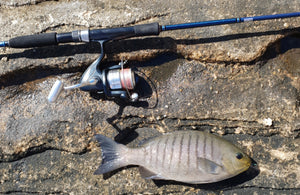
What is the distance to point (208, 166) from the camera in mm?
2477

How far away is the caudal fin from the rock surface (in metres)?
0.13

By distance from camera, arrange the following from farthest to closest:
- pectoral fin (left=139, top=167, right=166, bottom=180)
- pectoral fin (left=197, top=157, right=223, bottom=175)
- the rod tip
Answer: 1. the rod tip
2. pectoral fin (left=139, top=167, right=166, bottom=180)
3. pectoral fin (left=197, top=157, right=223, bottom=175)

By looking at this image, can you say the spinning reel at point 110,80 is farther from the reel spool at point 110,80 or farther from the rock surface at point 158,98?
the rock surface at point 158,98

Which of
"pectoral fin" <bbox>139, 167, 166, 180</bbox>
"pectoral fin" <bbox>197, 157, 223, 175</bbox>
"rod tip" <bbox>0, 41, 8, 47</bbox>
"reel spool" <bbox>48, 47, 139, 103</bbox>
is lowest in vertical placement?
"pectoral fin" <bbox>139, 167, 166, 180</bbox>

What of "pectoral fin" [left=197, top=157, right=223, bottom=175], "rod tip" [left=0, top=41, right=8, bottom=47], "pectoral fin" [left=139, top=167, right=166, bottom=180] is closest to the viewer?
"pectoral fin" [left=197, top=157, right=223, bottom=175]

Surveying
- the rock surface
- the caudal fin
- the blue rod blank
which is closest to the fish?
the caudal fin

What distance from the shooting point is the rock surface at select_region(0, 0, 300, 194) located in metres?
2.66

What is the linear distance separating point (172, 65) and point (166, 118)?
0.51m

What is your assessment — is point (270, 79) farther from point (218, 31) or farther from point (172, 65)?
point (172, 65)

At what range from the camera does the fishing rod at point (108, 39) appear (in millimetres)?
2568

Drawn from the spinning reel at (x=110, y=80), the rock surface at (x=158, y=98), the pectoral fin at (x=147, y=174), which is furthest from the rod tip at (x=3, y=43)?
the pectoral fin at (x=147, y=174)

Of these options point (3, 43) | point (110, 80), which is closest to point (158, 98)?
point (110, 80)

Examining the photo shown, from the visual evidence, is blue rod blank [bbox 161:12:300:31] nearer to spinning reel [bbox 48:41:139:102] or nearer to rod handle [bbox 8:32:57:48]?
spinning reel [bbox 48:41:139:102]

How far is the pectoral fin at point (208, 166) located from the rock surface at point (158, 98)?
0.89ft
